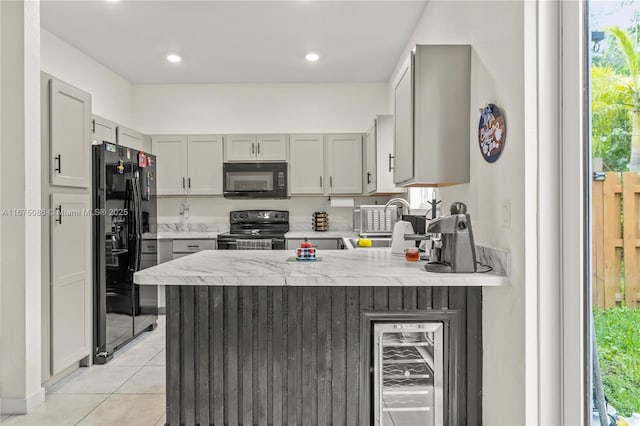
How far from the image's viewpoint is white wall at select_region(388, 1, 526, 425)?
1.79 metres

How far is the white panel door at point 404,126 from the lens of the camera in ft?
7.75

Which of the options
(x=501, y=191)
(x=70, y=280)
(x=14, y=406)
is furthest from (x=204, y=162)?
(x=501, y=191)

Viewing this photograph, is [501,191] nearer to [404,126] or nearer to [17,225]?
[404,126]

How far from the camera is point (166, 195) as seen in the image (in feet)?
17.2

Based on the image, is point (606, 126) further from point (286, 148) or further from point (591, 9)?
point (286, 148)

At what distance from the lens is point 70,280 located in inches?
124

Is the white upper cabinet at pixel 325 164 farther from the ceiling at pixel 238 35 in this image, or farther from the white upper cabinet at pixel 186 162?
the white upper cabinet at pixel 186 162

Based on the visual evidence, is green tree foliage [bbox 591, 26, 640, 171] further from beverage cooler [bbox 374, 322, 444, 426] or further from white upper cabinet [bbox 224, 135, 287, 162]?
white upper cabinet [bbox 224, 135, 287, 162]

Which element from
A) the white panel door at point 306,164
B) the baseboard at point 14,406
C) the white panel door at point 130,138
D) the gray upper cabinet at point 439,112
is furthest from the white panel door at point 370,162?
→ the baseboard at point 14,406

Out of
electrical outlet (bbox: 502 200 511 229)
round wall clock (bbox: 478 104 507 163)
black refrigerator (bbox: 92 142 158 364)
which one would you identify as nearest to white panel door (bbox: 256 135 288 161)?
black refrigerator (bbox: 92 142 158 364)

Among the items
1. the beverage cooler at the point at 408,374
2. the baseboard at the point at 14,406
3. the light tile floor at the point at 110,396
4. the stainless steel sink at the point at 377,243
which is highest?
the stainless steel sink at the point at 377,243

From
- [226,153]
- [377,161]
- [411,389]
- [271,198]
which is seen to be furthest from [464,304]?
[226,153]

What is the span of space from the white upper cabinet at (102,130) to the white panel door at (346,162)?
2285 millimetres

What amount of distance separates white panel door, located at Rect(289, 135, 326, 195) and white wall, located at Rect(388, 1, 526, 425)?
2.90m
